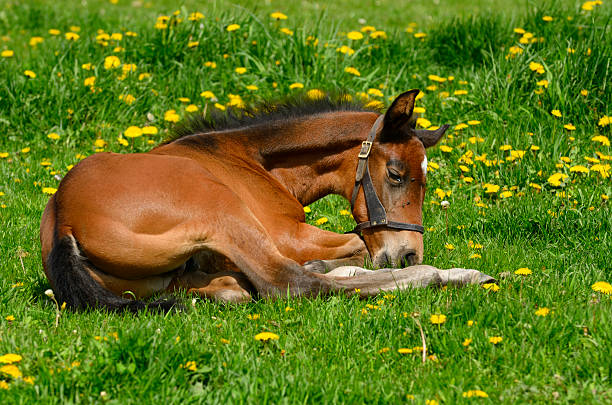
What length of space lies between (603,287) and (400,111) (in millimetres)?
1668

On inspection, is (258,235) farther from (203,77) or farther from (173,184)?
(203,77)

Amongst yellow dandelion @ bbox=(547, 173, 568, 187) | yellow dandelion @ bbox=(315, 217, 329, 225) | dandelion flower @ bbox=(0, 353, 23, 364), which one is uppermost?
dandelion flower @ bbox=(0, 353, 23, 364)

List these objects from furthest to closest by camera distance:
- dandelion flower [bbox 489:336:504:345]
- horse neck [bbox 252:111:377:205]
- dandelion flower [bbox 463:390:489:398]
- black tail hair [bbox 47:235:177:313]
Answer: horse neck [bbox 252:111:377:205] < black tail hair [bbox 47:235:177:313] < dandelion flower [bbox 489:336:504:345] < dandelion flower [bbox 463:390:489:398]

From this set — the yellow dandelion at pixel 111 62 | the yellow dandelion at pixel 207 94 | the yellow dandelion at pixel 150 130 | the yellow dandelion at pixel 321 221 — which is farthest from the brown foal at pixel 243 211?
the yellow dandelion at pixel 111 62

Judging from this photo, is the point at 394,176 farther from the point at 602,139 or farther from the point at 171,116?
the point at 171,116

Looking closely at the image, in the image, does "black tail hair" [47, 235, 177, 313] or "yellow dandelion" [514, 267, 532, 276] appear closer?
"black tail hair" [47, 235, 177, 313]

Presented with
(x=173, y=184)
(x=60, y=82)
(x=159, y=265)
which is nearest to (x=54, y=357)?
(x=159, y=265)

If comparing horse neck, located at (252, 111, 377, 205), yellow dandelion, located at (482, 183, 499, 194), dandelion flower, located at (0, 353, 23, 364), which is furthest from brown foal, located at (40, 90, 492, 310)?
yellow dandelion, located at (482, 183, 499, 194)

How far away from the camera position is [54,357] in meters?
3.33

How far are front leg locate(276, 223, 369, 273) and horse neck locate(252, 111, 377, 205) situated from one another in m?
0.35

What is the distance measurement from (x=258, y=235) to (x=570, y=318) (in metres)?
1.73

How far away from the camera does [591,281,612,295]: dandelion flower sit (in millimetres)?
3990

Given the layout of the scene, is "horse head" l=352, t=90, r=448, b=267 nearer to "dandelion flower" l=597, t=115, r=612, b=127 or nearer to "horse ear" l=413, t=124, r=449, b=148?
"horse ear" l=413, t=124, r=449, b=148

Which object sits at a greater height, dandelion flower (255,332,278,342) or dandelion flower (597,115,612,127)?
dandelion flower (597,115,612,127)
